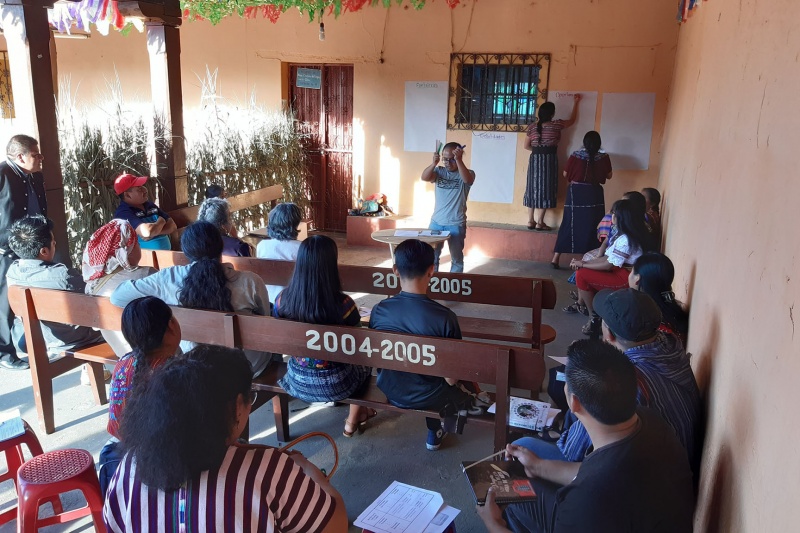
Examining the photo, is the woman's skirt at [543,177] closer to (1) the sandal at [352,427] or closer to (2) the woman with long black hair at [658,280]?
(2) the woman with long black hair at [658,280]

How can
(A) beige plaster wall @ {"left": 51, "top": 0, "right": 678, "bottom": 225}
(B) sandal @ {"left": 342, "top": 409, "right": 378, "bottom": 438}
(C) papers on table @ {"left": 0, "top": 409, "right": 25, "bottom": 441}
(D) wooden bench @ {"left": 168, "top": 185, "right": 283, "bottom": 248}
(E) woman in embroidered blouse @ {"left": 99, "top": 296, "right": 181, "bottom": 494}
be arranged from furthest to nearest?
(A) beige plaster wall @ {"left": 51, "top": 0, "right": 678, "bottom": 225} → (D) wooden bench @ {"left": 168, "top": 185, "right": 283, "bottom": 248} → (B) sandal @ {"left": 342, "top": 409, "right": 378, "bottom": 438} → (C) papers on table @ {"left": 0, "top": 409, "right": 25, "bottom": 441} → (E) woman in embroidered blouse @ {"left": 99, "top": 296, "right": 181, "bottom": 494}

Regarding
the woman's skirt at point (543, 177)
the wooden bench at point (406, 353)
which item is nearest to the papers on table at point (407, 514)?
the wooden bench at point (406, 353)

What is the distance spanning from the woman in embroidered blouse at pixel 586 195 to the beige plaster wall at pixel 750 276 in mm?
3018

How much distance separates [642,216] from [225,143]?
4.15m

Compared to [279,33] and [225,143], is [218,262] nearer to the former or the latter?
[225,143]

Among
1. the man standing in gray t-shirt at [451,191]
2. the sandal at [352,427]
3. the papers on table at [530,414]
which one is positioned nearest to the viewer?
the papers on table at [530,414]

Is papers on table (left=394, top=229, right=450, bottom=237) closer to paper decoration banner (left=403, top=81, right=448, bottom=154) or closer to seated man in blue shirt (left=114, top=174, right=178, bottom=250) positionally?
seated man in blue shirt (left=114, top=174, right=178, bottom=250)

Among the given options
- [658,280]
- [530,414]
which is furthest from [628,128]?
[530,414]

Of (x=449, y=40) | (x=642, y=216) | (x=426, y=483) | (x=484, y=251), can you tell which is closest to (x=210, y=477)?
(x=426, y=483)

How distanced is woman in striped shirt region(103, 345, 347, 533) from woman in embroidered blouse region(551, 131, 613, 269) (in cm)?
554

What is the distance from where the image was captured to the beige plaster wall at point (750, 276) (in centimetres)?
130

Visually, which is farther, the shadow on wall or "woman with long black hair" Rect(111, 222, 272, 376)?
"woman with long black hair" Rect(111, 222, 272, 376)

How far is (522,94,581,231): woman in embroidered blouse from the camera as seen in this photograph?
6.94 metres

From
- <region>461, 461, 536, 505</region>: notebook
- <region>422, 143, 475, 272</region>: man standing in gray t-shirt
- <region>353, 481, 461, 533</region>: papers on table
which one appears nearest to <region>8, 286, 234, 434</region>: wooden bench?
<region>353, 481, 461, 533</region>: papers on table
